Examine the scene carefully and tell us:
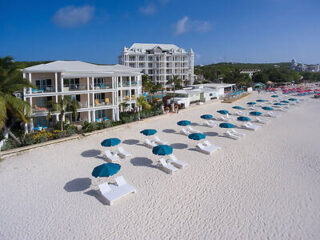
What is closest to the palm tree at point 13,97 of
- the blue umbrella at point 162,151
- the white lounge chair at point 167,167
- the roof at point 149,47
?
the blue umbrella at point 162,151

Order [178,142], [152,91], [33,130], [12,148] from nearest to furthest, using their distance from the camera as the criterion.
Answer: [12,148]
[178,142]
[33,130]
[152,91]

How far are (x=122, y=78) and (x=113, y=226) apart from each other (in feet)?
77.3

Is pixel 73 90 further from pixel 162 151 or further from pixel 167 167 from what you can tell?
pixel 167 167

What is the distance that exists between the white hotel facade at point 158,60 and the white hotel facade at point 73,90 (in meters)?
44.2

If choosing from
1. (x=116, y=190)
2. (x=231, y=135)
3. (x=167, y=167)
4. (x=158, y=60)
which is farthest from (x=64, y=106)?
(x=158, y=60)

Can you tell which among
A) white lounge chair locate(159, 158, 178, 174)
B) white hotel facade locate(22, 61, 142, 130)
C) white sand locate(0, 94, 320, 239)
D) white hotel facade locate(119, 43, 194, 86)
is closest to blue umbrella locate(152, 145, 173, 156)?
white lounge chair locate(159, 158, 178, 174)

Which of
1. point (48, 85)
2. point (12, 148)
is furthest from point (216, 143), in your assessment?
point (48, 85)

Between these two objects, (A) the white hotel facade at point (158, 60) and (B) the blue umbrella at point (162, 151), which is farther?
(A) the white hotel facade at point (158, 60)

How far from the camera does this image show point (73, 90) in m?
22.2

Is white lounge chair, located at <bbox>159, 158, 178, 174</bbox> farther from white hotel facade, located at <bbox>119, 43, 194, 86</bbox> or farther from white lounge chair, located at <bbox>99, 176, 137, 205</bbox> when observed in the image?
white hotel facade, located at <bbox>119, 43, 194, 86</bbox>

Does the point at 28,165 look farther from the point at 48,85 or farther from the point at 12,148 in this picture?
the point at 48,85

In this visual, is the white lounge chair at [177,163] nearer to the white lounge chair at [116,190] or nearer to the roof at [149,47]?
the white lounge chair at [116,190]

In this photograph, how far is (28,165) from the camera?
13898mm

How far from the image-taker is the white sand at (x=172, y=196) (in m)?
8.48
